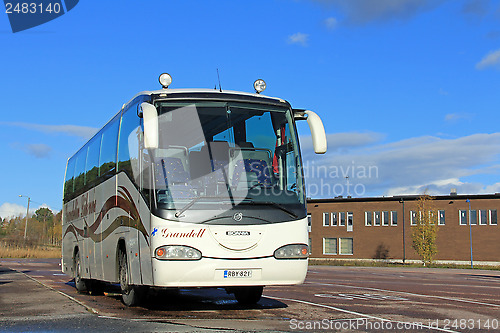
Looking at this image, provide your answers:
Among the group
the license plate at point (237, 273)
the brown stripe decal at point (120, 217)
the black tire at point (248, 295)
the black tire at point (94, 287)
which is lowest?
the black tire at point (94, 287)

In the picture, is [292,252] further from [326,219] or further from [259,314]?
[326,219]

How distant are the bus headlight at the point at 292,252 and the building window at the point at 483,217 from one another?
64174 millimetres

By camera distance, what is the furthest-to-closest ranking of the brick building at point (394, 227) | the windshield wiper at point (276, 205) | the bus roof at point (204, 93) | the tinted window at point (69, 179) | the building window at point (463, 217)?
1. the building window at point (463, 217)
2. the brick building at point (394, 227)
3. the tinted window at point (69, 179)
4. the bus roof at point (204, 93)
5. the windshield wiper at point (276, 205)

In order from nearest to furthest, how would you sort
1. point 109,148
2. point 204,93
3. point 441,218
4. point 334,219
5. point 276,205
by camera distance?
point 276,205 < point 204,93 < point 109,148 < point 441,218 < point 334,219

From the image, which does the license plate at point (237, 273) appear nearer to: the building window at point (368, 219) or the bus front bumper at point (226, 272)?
the bus front bumper at point (226, 272)

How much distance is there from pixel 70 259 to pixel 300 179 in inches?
384

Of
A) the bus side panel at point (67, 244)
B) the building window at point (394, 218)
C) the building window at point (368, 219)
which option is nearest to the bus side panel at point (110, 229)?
the bus side panel at point (67, 244)

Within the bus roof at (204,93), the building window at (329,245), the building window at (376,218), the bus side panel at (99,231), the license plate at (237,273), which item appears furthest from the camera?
the building window at (329,245)

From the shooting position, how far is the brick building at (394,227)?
224 feet

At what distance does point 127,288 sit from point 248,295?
7.62ft

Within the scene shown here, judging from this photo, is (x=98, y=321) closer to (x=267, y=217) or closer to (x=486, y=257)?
(x=267, y=217)

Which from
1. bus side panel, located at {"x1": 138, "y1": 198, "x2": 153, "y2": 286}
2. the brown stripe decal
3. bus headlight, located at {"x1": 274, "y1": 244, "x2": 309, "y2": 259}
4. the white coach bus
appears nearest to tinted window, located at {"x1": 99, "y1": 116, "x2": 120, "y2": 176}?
the brown stripe decal

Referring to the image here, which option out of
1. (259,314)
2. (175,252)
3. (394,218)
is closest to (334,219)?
(394,218)

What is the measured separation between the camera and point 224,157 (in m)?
9.81
